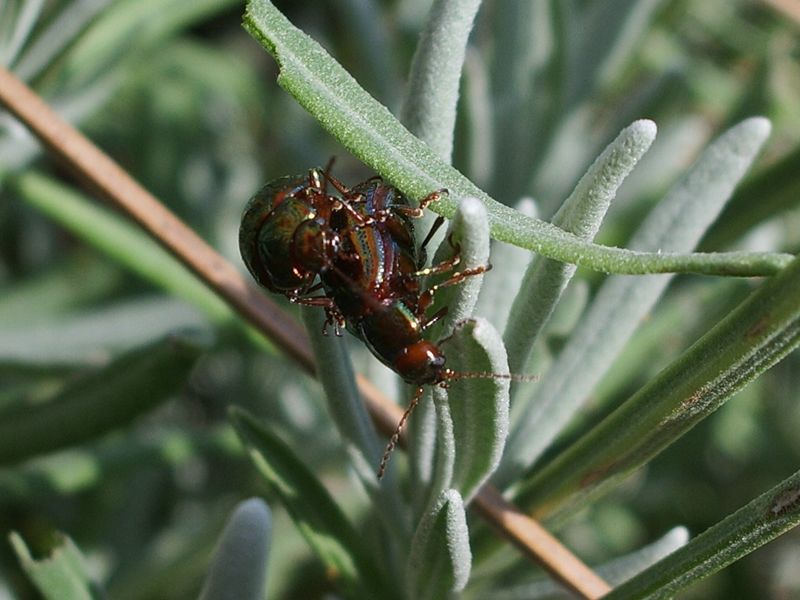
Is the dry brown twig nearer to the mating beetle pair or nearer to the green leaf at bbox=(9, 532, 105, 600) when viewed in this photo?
the mating beetle pair

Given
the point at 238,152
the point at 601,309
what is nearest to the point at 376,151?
the point at 601,309

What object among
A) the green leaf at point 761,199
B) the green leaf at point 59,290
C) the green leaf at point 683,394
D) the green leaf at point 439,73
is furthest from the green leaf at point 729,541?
the green leaf at point 59,290

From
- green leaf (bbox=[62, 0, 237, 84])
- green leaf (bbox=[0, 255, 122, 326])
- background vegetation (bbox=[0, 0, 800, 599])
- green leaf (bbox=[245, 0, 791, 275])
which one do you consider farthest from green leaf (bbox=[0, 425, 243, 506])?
green leaf (bbox=[245, 0, 791, 275])

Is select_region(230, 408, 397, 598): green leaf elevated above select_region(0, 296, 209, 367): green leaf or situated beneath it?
situated beneath

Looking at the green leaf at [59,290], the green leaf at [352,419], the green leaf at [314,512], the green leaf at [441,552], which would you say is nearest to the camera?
the green leaf at [441,552]

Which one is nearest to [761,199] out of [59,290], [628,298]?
[628,298]

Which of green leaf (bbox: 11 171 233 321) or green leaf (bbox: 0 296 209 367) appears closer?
green leaf (bbox: 11 171 233 321)

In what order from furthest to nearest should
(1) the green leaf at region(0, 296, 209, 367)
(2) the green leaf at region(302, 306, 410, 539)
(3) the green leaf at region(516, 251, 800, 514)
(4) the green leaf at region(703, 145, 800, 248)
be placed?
(1) the green leaf at region(0, 296, 209, 367)
(4) the green leaf at region(703, 145, 800, 248)
(2) the green leaf at region(302, 306, 410, 539)
(3) the green leaf at region(516, 251, 800, 514)

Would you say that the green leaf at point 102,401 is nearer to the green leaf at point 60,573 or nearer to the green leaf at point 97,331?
the green leaf at point 60,573
